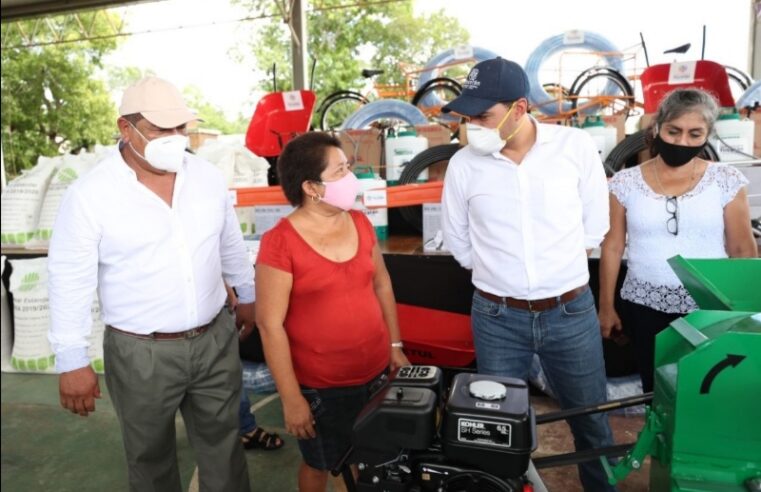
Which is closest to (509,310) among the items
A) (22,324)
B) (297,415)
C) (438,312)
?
(297,415)

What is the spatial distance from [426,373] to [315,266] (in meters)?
0.48

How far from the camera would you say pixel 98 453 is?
8.69ft

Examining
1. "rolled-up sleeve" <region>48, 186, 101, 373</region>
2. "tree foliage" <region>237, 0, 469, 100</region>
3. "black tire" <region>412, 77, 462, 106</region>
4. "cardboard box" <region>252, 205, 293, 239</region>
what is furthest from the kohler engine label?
"tree foliage" <region>237, 0, 469, 100</region>

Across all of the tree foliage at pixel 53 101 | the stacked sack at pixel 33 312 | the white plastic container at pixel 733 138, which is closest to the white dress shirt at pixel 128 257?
the stacked sack at pixel 33 312

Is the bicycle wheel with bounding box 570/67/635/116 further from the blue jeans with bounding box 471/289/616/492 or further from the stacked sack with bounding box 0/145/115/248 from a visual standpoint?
the stacked sack with bounding box 0/145/115/248

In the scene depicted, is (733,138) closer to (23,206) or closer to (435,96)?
(435,96)

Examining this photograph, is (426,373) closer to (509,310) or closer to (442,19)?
(509,310)

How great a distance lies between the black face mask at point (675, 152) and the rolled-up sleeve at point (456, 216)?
62cm

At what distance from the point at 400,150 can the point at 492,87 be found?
1903 mm

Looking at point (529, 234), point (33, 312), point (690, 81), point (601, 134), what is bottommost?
point (33, 312)

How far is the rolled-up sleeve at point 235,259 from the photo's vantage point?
1844mm

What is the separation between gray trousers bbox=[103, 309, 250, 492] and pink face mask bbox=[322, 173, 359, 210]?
1.85ft

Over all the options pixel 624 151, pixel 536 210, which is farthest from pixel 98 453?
pixel 624 151

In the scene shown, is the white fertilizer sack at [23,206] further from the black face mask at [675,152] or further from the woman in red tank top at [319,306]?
the black face mask at [675,152]
